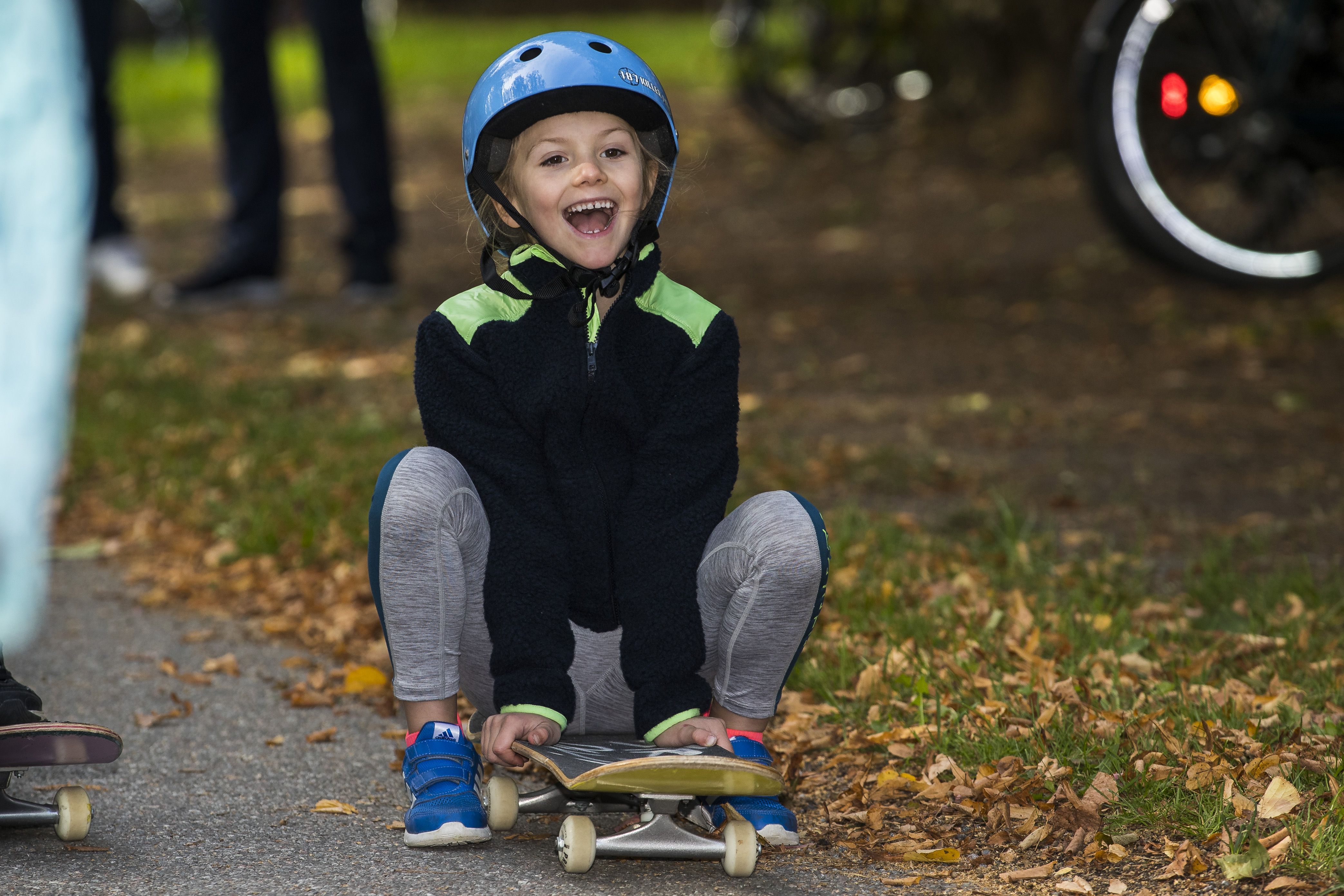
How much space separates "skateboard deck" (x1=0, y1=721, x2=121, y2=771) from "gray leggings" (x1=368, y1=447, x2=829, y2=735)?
0.47 m

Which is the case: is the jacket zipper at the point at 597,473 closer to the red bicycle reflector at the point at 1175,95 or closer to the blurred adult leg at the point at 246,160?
the red bicycle reflector at the point at 1175,95

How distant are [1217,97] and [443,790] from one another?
14.4 ft

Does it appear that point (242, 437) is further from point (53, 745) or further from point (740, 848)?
point (740, 848)

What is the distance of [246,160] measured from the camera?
659cm

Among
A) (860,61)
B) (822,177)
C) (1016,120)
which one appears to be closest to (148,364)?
(822,177)

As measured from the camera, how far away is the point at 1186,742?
2699 millimetres

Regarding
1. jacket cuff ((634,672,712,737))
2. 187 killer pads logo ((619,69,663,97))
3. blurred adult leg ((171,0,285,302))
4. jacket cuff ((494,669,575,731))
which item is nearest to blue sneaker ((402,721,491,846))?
jacket cuff ((494,669,575,731))

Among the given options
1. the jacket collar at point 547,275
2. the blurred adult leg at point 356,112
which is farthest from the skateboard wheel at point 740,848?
the blurred adult leg at point 356,112

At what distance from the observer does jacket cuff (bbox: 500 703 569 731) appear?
253 cm

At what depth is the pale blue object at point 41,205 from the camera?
5773 mm

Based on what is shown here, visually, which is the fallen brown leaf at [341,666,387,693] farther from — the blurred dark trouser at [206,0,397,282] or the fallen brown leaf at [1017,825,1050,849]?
the blurred dark trouser at [206,0,397,282]

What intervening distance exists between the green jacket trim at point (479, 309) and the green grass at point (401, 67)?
827cm

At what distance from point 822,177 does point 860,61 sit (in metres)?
1.56

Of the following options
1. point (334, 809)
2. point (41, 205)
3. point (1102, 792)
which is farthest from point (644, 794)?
point (41, 205)
